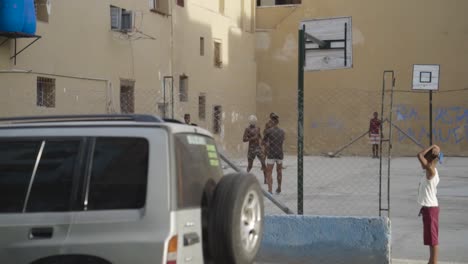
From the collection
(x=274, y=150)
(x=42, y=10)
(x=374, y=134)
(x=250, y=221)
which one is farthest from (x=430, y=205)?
(x=374, y=134)

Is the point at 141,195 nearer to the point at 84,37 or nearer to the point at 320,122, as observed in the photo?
the point at 84,37

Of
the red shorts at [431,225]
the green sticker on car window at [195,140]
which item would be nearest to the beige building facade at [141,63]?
the red shorts at [431,225]

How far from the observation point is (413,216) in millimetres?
12125

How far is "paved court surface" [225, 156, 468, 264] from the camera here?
9547mm

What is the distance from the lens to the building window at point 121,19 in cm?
2017

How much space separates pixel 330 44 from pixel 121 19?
11893mm

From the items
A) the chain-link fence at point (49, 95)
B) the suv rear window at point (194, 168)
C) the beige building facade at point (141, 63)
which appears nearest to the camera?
the suv rear window at point (194, 168)

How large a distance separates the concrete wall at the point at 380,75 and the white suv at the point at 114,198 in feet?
80.1

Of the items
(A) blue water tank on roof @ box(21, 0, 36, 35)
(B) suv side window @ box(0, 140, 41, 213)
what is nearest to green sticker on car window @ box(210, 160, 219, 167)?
(B) suv side window @ box(0, 140, 41, 213)

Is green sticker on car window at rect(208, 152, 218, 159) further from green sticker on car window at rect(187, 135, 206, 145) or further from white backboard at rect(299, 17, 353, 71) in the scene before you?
white backboard at rect(299, 17, 353, 71)

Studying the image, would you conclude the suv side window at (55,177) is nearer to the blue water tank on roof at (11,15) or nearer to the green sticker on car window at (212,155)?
the green sticker on car window at (212,155)

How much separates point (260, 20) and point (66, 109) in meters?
15.9

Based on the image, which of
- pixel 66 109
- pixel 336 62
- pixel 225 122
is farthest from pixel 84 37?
pixel 336 62

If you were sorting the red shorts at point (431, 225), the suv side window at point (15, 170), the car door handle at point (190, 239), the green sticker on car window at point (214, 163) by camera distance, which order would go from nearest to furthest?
the car door handle at point (190, 239) → the suv side window at point (15, 170) → the green sticker on car window at point (214, 163) → the red shorts at point (431, 225)
